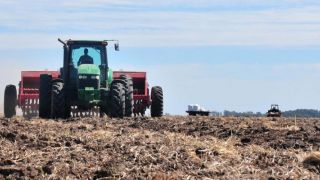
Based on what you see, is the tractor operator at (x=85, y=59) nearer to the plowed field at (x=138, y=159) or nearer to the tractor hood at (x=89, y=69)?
the tractor hood at (x=89, y=69)

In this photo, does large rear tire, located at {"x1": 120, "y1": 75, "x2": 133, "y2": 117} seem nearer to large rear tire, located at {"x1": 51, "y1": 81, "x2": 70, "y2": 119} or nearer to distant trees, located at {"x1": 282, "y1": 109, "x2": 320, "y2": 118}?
large rear tire, located at {"x1": 51, "y1": 81, "x2": 70, "y2": 119}

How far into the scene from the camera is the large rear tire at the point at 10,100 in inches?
1113

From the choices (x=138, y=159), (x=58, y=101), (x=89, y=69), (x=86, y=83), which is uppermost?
(x=89, y=69)

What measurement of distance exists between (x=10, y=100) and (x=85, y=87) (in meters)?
5.34

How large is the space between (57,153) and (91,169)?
4.51ft

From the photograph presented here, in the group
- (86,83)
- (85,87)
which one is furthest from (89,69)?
(85,87)

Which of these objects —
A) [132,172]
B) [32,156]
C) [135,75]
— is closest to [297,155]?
[132,172]

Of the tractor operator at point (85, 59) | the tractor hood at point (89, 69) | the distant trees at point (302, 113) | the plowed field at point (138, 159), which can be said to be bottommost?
the plowed field at point (138, 159)

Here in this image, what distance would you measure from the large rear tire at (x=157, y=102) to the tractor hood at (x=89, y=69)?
300 centimetres

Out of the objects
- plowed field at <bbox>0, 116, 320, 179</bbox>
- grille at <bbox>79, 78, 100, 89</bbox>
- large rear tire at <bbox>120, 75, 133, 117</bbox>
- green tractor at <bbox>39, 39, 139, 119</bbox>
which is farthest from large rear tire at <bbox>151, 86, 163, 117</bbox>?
plowed field at <bbox>0, 116, 320, 179</bbox>

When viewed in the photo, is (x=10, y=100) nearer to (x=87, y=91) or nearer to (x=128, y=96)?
(x=87, y=91)

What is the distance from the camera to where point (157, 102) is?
88.2 feet

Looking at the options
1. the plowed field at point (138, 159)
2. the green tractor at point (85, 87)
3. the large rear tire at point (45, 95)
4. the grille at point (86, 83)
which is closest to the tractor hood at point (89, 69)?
the green tractor at point (85, 87)

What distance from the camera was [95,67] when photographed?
81.5 ft
